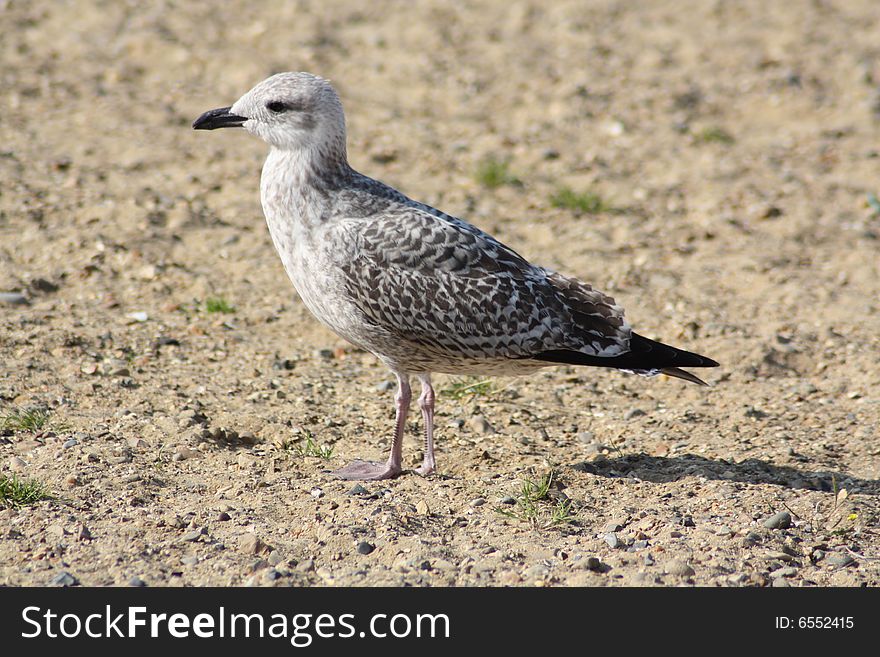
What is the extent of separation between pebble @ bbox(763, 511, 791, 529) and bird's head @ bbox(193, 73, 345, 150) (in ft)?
10.2

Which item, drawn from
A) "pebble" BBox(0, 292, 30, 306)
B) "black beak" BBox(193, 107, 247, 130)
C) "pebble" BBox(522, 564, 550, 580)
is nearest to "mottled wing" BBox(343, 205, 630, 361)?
"black beak" BBox(193, 107, 247, 130)

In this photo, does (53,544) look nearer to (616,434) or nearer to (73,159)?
(616,434)

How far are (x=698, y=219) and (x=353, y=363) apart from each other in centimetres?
390

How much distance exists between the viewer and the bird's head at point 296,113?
6.38 m

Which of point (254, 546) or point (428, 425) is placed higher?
point (428, 425)

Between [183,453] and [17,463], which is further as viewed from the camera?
[183,453]

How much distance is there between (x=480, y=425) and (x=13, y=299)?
3.40 meters

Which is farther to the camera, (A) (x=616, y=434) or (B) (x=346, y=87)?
(B) (x=346, y=87)

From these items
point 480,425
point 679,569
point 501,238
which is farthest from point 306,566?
point 501,238

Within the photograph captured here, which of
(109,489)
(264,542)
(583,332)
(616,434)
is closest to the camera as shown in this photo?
(264,542)

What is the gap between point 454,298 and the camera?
20.4 ft

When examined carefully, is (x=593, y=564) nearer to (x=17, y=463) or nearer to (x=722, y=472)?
(x=722, y=472)

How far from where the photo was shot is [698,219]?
10.2 metres
